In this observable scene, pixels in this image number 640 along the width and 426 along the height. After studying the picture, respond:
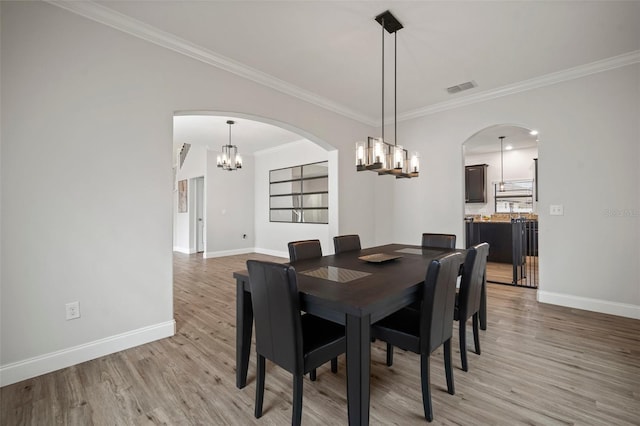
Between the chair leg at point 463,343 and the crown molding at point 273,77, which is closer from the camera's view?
the chair leg at point 463,343

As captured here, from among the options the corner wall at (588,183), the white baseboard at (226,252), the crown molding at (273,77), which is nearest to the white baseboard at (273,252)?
the white baseboard at (226,252)

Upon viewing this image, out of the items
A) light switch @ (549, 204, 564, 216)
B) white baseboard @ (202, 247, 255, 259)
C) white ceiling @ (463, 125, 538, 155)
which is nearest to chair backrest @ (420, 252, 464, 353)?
light switch @ (549, 204, 564, 216)

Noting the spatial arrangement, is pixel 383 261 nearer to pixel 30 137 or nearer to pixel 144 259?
pixel 144 259

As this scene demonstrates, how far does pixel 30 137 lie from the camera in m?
2.05

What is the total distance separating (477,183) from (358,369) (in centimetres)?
829

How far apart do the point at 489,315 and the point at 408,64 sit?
2.89m

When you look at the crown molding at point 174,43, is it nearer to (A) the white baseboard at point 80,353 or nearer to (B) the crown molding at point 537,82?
(B) the crown molding at point 537,82

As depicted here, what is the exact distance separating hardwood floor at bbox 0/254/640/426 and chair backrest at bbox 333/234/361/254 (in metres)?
0.96

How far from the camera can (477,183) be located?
821 centimetres

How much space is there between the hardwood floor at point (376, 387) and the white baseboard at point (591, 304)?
435 mm

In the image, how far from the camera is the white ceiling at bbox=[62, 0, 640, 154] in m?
2.30

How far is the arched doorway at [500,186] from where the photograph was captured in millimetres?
5957

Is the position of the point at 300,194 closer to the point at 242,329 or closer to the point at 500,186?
the point at 242,329

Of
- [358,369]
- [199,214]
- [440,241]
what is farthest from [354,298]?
[199,214]
